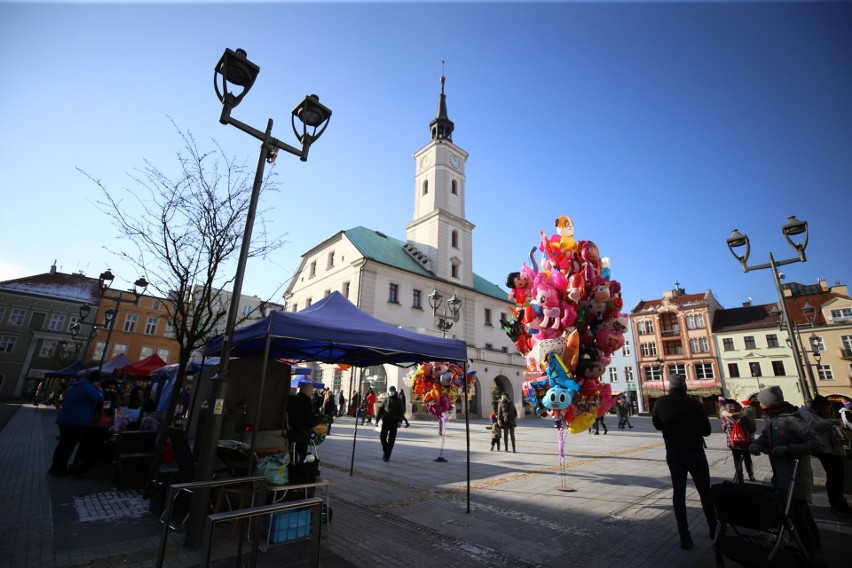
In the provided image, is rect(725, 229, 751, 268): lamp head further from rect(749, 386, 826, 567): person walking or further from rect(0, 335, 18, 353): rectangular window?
rect(0, 335, 18, 353): rectangular window

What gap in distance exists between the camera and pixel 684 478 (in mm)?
4812

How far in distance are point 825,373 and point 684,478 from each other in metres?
50.5

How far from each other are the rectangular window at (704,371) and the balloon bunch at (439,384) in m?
44.5

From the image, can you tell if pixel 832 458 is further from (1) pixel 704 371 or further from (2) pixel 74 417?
(1) pixel 704 371

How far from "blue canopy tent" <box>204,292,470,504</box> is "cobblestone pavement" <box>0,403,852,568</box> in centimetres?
215

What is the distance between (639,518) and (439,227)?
30502 mm

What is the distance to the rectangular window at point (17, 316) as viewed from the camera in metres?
39.8

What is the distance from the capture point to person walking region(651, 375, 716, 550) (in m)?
4.73

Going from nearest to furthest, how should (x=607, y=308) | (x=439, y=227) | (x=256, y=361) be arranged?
1. (x=607, y=308)
2. (x=256, y=361)
3. (x=439, y=227)

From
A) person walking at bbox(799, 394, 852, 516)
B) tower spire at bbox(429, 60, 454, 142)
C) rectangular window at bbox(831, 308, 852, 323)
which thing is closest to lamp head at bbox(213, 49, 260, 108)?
person walking at bbox(799, 394, 852, 516)

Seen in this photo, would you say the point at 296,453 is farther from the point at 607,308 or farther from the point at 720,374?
the point at 720,374

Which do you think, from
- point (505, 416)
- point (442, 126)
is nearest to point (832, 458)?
point (505, 416)

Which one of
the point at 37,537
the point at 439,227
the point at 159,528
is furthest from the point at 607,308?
the point at 439,227

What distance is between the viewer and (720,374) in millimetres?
43406
